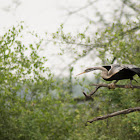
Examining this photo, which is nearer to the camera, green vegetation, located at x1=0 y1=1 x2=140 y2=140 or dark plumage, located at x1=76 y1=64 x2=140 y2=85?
dark plumage, located at x1=76 y1=64 x2=140 y2=85

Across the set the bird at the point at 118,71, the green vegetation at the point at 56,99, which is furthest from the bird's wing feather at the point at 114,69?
the green vegetation at the point at 56,99

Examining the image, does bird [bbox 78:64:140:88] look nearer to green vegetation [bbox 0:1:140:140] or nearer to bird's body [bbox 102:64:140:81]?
bird's body [bbox 102:64:140:81]

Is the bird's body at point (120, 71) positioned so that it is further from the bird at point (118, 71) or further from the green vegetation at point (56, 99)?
the green vegetation at point (56, 99)

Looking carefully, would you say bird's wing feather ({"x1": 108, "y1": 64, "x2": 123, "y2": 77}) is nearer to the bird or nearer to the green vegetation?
the bird

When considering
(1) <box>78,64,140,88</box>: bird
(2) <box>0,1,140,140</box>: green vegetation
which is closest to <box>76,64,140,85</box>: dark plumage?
(1) <box>78,64,140,88</box>: bird

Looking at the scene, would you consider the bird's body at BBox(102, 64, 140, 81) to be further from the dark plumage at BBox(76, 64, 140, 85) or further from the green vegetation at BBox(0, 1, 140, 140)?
the green vegetation at BBox(0, 1, 140, 140)

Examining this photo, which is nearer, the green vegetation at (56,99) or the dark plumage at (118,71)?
the dark plumage at (118,71)

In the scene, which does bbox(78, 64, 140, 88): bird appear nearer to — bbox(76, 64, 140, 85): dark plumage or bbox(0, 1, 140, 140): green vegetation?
bbox(76, 64, 140, 85): dark plumage

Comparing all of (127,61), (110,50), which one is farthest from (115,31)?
(127,61)

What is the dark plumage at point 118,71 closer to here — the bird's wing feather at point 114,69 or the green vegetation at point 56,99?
the bird's wing feather at point 114,69

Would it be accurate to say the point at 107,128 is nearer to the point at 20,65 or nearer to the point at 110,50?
the point at 110,50

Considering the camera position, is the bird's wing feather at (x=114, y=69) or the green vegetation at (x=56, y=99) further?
the green vegetation at (x=56, y=99)

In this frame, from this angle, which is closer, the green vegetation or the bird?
the bird

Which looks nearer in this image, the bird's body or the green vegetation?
the bird's body
